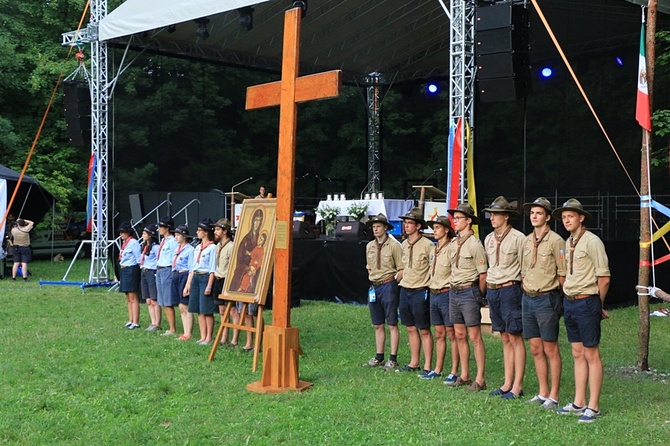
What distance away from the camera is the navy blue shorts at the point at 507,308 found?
20.6 feet

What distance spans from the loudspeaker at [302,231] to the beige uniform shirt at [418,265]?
7004mm

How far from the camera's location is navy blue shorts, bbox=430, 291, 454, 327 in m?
7.01

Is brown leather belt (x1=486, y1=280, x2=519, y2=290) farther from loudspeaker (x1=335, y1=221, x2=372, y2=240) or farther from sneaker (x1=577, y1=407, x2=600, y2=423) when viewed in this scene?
loudspeaker (x1=335, y1=221, x2=372, y2=240)

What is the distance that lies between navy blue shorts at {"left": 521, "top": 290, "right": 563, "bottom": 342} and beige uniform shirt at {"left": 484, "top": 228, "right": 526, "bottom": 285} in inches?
11.4

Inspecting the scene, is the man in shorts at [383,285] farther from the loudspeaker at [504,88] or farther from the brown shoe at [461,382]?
the loudspeaker at [504,88]

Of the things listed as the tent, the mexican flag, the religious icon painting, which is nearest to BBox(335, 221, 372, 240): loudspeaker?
the religious icon painting

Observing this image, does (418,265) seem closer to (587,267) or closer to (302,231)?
(587,267)

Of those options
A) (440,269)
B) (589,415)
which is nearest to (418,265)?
(440,269)

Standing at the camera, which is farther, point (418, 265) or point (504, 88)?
point (504, 88)

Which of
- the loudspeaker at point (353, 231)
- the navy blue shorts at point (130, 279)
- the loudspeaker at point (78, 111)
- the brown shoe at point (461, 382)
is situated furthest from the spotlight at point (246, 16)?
the brown shoe at point (461, 382)

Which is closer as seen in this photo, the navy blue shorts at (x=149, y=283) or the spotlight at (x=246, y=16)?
the navy blue shorts at (x=149, y=283)

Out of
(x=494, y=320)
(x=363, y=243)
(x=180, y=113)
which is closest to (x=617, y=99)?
(x=363, y=243)

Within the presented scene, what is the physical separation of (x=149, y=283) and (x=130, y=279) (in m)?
0.33

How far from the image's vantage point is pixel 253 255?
319 inches
